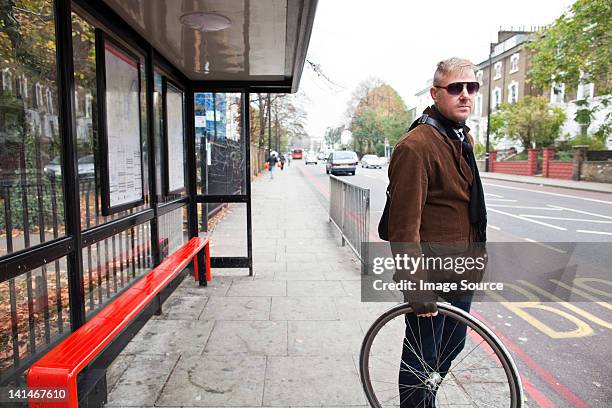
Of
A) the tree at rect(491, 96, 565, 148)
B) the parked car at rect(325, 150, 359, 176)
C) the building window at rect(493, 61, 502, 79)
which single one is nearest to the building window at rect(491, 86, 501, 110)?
the building window at rect(493, 61, 502, 79)

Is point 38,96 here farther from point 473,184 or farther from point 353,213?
point 353,213

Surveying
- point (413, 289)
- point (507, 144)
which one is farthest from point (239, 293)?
point (507, 144)

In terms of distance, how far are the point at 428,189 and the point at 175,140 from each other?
13.1 feet

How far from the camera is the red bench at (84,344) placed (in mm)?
2035

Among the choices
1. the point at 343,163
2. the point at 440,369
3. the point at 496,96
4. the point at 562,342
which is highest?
the point at 496,96

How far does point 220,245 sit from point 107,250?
4.37 meters

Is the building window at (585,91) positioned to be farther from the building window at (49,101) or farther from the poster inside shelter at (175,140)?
the building window at (49,101)

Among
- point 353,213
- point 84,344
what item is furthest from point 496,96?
point 84,344

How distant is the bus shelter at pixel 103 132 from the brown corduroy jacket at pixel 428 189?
158 cm

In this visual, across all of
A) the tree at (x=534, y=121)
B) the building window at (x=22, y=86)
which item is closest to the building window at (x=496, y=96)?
the tree at (x=534, y=121)

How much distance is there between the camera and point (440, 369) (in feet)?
8.41

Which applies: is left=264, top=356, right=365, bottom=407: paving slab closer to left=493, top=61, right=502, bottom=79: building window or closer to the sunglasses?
the sunglasses

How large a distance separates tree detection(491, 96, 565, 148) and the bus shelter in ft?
A: 97.2

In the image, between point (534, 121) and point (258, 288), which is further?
point (534, 121)
